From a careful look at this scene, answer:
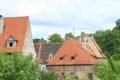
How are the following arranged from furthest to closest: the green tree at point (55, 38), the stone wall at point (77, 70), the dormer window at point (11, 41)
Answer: the green tree at point (55, 38)
the stone wall at point (77, 70)
the dormer window at point (11, 41)

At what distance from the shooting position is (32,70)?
176 ft

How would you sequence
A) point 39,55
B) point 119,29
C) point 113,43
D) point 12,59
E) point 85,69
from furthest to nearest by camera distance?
point 119,29, point 113,43, point 39,55, point 85,69, point 12,59

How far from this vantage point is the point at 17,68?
168ft

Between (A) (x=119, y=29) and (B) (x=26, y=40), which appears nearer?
(B) (x=26, y=40)

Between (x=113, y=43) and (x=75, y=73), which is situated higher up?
(x=113, y=43)

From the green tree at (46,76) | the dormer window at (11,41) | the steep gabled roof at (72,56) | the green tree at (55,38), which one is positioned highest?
the green tree at (55,38)

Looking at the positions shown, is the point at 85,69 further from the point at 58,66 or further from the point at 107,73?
the point at 107,73

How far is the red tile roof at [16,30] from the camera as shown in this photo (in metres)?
73.4

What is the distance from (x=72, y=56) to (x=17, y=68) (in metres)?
31.0

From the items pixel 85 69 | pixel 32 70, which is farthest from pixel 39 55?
pixel 32 70

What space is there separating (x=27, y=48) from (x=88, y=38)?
19727 millimetres

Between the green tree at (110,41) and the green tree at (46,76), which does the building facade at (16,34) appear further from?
the green tree at (110,41)

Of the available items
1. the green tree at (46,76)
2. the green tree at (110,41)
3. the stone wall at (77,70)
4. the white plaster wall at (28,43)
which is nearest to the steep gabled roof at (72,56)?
the stone wall at (77,70)

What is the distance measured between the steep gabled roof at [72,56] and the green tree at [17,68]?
26.4 meters
